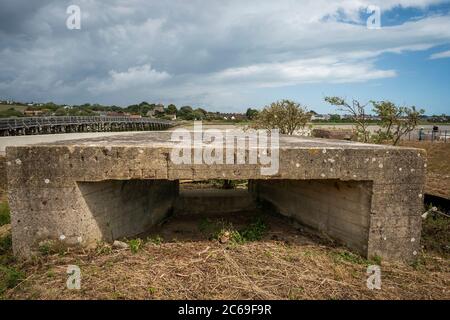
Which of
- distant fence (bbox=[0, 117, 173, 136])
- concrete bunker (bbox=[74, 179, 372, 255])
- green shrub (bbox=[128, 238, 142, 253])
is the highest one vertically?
distant fence (bbox=[0, 117, 173, 136])

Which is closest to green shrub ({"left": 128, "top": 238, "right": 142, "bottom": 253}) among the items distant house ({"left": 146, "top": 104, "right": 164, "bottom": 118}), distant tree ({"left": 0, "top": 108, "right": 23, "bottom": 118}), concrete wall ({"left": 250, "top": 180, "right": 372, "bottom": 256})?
concrete wall ({"left": 250, "top": 180, "right": 372, "bottom": 256})

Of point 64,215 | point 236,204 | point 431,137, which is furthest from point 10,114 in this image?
point 64,215

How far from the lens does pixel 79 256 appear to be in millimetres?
3631

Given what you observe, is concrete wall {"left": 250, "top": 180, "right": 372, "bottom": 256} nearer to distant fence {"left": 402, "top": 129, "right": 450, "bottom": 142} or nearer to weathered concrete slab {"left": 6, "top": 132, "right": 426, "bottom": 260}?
weathered concrete slab {"left": 6, "top": 132, "right": 426, "bottom": 260}

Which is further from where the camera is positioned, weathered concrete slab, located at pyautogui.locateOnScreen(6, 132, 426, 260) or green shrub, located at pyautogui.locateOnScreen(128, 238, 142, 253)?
green shrub, located at pyautogui.locateOnScreen(128, 238, 142, 253)

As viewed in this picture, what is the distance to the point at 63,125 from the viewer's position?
3069 centimetres

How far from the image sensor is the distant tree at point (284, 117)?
1378cm

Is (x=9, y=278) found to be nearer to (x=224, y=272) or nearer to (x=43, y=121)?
(x=224, y=272)

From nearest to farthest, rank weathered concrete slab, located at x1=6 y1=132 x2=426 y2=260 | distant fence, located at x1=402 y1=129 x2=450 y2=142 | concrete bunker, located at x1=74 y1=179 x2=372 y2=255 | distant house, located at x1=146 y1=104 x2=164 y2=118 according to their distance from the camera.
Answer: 1. weathered concrete slab, located at x1=6 y1=132 x2=426 y2=260
2. concrete bunker, located at x1=74 y1=179 x2=372 y2=255
3. distant fence, located at x1=402 y1=129 x2=450 y2=142
4. distant house, located at x1=146 y1=104 x2=164 y2=118

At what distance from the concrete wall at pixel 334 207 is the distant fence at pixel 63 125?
21848 millimetres

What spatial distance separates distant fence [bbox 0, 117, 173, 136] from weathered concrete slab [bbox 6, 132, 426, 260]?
21020 mm

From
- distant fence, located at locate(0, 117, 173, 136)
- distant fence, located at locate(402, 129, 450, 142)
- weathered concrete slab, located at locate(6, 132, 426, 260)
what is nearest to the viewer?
weathered concrete slab, located at locate(6, 132, 426, 260)

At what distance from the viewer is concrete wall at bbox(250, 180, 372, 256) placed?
4.06 metres

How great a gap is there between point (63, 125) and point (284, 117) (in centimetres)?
2423
